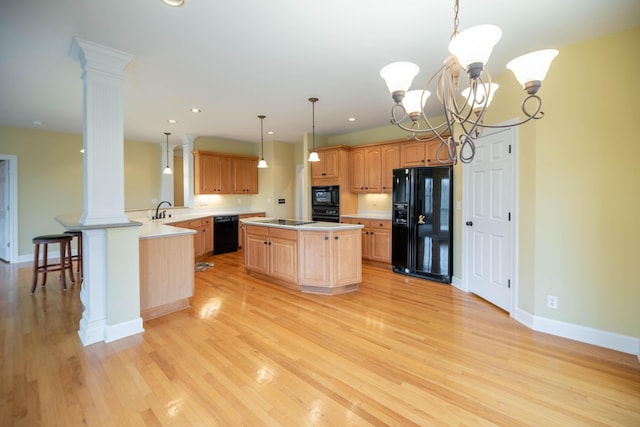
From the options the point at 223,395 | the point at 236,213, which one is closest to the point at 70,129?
the point at 236,213

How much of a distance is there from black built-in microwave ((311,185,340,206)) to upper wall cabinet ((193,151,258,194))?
71.5 inches

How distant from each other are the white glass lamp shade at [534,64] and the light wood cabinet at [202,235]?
5212 millimetres

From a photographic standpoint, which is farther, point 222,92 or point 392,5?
point 222,92

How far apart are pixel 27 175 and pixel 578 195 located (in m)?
8.26

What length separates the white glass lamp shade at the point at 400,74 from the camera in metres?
1.61

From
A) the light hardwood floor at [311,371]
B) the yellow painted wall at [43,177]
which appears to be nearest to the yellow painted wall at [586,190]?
the light hardwood floor at [311,371]

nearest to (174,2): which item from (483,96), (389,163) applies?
(483,96)

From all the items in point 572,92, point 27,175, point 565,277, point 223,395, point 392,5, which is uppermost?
point 392,5

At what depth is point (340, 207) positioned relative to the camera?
5.79 metres

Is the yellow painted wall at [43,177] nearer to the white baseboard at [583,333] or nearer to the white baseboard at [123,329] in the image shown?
the white baseboard at [123,329]

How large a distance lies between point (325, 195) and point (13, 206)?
18.8ft

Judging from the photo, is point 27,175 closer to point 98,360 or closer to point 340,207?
point 98,360

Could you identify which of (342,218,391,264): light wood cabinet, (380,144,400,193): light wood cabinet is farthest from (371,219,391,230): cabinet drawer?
(380,144,400,193): light wood cabinet

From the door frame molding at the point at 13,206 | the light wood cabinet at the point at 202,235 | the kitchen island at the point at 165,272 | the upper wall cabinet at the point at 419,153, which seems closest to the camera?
the kitchen island at the point at 165,272
